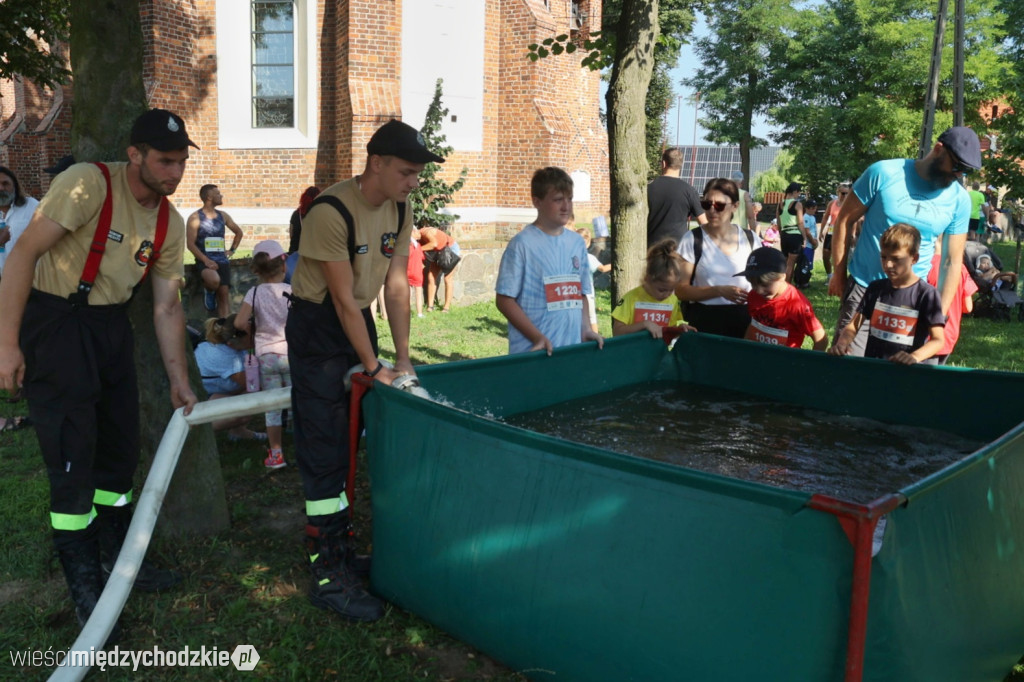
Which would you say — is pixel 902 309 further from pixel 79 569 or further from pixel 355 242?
pixel 79 569

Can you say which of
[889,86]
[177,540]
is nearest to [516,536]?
[177,540]

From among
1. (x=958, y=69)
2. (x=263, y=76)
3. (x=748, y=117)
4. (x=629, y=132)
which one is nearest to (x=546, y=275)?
(x=629, y=132)

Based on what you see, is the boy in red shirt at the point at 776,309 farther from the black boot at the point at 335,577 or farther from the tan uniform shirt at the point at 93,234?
the tan uniform shirt at the point at 93,234

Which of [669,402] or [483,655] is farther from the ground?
[669,402]

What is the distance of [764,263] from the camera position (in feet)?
17.9

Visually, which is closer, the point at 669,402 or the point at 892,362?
the point at 892,362

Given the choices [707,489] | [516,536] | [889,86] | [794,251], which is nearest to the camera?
[707,489]

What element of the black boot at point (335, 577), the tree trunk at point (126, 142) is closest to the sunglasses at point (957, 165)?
the black boot at point (335, 577)

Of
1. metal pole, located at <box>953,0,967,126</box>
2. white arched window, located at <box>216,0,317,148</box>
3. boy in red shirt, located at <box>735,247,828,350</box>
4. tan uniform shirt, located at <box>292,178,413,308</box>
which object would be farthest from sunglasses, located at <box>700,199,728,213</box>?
white arched window, located at <box>216,0,317,148</box>

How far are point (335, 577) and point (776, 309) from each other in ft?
10.9

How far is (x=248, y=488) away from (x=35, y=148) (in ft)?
60.3

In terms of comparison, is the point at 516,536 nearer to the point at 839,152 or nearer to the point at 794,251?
the point at 794,251

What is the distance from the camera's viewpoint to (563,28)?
19906mm

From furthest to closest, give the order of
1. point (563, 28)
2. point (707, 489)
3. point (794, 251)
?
point (563, 28)
point (794, 251)
point (707, 489)
